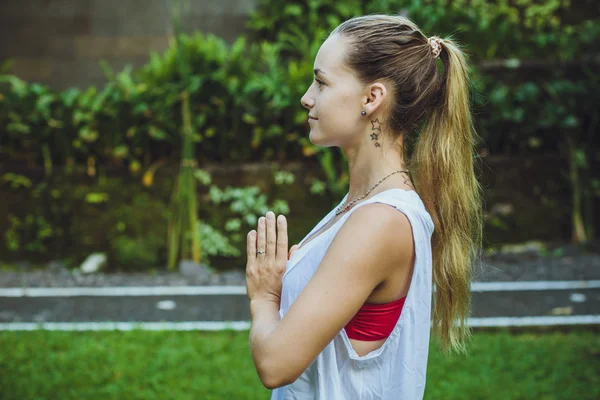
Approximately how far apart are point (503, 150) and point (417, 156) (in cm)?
597

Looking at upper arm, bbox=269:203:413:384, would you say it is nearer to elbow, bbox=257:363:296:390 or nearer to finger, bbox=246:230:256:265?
elbow, bbox=257:363:296:390

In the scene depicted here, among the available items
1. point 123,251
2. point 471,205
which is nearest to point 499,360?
point 471,205

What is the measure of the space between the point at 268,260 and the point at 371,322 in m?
0.29

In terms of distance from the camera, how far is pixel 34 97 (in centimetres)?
720

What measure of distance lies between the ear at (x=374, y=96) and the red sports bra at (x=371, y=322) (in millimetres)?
478

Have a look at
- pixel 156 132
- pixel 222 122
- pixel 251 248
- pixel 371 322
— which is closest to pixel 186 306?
pixel 156 132

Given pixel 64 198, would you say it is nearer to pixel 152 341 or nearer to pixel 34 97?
pixel 34 97

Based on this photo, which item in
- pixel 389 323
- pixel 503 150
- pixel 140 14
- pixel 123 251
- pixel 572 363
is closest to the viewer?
pixel 389 323

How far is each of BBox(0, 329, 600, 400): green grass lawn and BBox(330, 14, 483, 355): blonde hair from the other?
238 cm

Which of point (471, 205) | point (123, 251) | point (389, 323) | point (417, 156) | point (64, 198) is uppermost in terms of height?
point (417, 156)

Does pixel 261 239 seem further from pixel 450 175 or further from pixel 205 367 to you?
pixel 205 367

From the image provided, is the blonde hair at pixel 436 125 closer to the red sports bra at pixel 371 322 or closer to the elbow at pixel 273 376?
the red sports bra at pixel 371 322

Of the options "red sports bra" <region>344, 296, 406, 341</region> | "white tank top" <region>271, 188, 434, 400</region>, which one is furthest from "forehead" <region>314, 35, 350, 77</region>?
"red sports bra" <region>344, 296, 406, 341</region>

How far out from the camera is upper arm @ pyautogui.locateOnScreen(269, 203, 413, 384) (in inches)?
59.2
